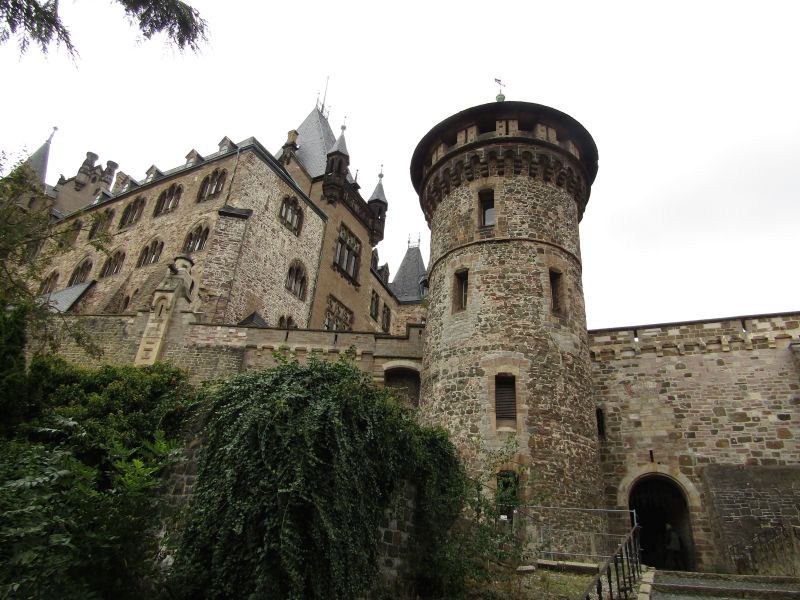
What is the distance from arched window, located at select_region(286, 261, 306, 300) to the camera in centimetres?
2730

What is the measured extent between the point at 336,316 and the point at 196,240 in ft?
26.8

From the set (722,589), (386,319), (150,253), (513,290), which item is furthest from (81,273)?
(722,589)

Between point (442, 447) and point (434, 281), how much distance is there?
7.21 metres

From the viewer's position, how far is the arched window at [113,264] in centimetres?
2964

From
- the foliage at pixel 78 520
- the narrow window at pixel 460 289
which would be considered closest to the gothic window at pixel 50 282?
the narrow window at pixel 460 289

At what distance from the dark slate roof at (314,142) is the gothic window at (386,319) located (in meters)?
9.56

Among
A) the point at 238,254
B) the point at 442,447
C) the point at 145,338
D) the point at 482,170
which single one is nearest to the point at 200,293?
the point at 238,254

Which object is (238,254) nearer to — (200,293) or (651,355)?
(200,293)

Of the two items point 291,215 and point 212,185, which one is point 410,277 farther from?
point 212,185

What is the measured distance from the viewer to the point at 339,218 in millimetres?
32188

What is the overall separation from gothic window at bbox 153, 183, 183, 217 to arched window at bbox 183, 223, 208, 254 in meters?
3.62

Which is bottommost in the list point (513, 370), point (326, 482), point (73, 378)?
point (326, 482)

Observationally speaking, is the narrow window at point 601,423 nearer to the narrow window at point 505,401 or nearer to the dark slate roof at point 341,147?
the narrow window at point 505,401

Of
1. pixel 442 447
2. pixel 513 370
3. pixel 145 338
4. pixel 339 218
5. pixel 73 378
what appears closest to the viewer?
pixel 442 447
